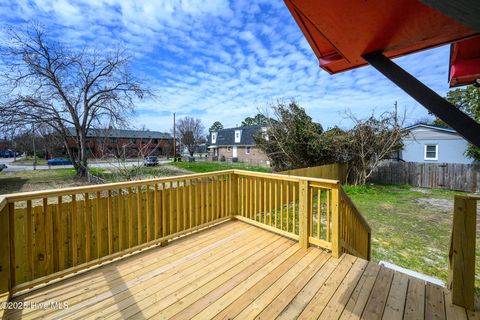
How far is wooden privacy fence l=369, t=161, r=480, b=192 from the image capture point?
9859 millimetres

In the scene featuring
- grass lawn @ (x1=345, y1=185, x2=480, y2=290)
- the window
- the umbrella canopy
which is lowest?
grass lawn @ (x1=345, y1=185, x2=480, y2=290)

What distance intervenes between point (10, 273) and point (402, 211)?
8.81 m

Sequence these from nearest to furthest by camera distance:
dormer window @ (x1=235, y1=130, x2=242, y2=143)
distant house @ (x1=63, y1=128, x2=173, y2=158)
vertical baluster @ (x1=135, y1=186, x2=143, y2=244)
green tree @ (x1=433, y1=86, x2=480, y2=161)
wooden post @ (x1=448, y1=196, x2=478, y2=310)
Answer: wooden post @ (x1=448, y1=196, x2=478, y2=310) < vertical baluster @ (x1=135, y1=186, x2=143, y2=244) < distant house @ (x1=63, y1=128, x2=173, y2=158) < green tree @ (x1=433, y1=86, x2=480, y2=161) < dormer window @ (x1=235, y1=130, x2=242, y2=143)

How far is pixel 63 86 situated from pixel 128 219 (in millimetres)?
14882

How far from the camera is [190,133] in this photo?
127ft

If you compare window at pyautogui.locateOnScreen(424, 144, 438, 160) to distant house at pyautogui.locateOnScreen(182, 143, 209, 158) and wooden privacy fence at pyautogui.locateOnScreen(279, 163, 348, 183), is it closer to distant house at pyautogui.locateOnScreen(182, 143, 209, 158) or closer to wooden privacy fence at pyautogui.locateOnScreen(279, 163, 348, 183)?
wooden privacy fence at pyautogui.locateOnScreen(279, 163, 348, 183)

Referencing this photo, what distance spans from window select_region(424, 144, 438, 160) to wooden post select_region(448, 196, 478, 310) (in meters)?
15.4

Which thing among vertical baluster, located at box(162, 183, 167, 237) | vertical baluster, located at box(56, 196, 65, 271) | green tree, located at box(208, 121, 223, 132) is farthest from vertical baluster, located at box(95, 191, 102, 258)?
green tree, located at box(208, 121, 223, 132)

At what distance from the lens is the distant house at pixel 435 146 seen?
12.8m

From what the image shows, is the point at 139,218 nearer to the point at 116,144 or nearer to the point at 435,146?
the point at 116,144

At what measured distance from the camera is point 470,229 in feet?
6.47

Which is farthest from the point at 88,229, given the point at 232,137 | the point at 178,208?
the point at 232,137

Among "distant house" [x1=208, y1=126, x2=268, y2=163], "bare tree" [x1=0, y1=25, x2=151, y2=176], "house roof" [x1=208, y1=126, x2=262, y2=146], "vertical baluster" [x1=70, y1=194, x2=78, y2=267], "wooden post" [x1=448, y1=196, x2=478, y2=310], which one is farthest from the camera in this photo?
"house roof" [x1=208, y1=126, x2=262, y2=146]

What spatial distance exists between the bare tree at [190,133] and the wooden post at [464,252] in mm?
36705
